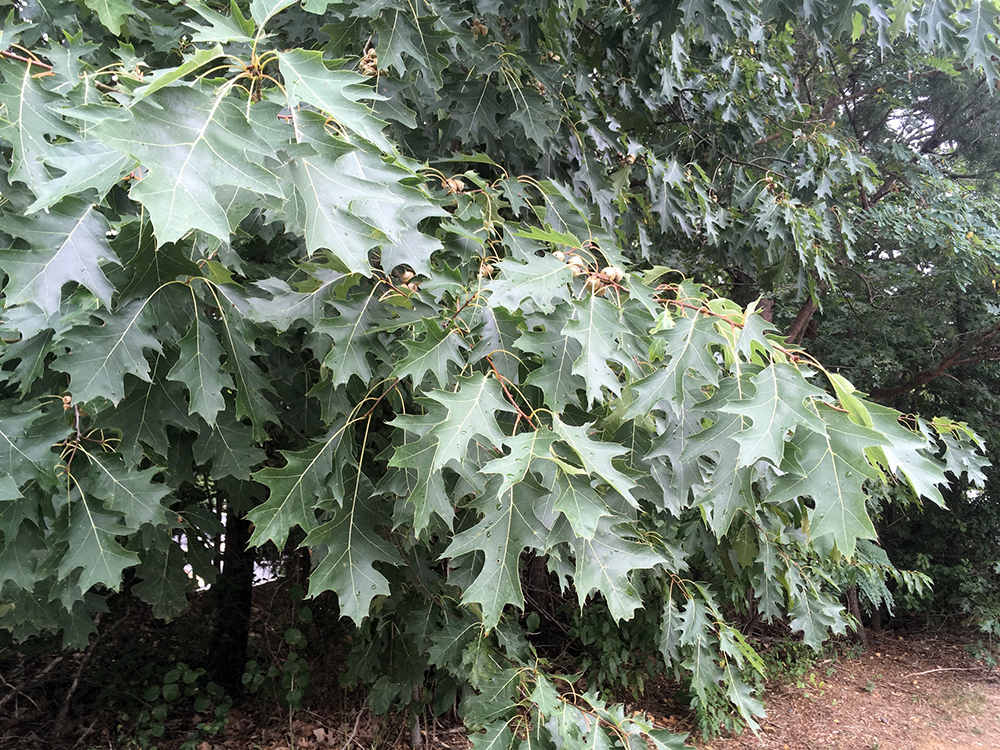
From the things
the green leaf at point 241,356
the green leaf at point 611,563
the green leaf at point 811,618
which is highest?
the green leaf at point 611,563

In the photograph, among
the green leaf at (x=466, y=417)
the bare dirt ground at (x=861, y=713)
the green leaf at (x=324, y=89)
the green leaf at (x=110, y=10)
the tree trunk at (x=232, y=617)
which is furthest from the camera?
the tree trunk at (x=232, y=617)

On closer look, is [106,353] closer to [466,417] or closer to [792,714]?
[466,417]

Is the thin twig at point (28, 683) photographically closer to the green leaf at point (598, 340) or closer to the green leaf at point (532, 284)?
the green leaf at point (532, 284)

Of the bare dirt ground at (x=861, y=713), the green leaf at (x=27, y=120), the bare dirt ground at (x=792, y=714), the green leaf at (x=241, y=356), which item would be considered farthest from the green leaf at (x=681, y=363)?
the bare dirt ground at (x=861, y=713)

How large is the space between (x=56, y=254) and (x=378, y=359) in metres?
0.73

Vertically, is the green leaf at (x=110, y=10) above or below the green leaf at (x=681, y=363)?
below

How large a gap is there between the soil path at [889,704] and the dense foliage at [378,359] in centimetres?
358

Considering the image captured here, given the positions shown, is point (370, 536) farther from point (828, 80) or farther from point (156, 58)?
point (828, 80)

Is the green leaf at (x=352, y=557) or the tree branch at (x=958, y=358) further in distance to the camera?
the tree branch at (x=958, y=358)

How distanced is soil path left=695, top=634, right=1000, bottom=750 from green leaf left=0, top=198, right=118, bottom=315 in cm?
502

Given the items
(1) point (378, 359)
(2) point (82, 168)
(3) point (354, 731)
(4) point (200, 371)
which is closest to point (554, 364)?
(1) point (378, 359)

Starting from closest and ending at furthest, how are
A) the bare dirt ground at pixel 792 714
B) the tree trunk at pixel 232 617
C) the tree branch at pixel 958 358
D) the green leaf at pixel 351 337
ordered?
the green leaf at pixel 351 337 → the bare dirt ground at pixel 792 714 → the tree trunk at pixel 232 617 → the tree branch at pixel 958 358

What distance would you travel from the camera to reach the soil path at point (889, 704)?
17.5 ft

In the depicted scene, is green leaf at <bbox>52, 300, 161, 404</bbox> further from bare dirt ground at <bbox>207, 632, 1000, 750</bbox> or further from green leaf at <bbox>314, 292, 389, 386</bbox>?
bare dirt ground at <bbox>207, 632, 1000, 750</bbox>
